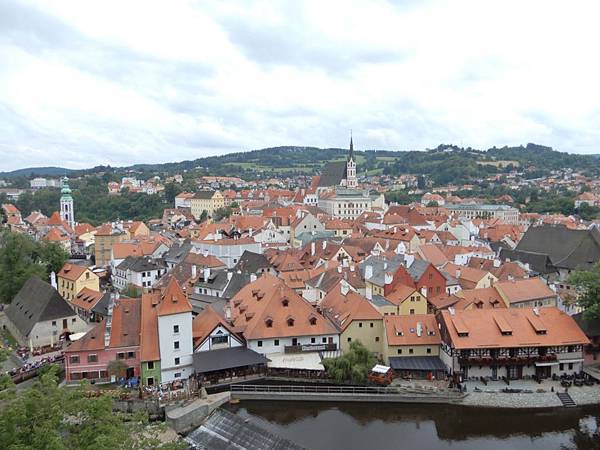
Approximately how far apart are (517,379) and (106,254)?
201 ft

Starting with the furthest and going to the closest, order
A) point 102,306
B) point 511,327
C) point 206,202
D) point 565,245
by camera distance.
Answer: point 206,202 → point 565,245 → point 102,306 → point 511,327

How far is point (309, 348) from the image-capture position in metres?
39.9

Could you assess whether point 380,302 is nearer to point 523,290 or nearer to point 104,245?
point 523,290

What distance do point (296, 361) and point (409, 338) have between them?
8.31 m

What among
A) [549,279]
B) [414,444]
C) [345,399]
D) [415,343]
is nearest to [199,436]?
[345,399]

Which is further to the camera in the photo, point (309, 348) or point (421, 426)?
point (309, 348)

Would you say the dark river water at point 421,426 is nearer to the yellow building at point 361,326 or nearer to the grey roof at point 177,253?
the yellow building at point 361,326

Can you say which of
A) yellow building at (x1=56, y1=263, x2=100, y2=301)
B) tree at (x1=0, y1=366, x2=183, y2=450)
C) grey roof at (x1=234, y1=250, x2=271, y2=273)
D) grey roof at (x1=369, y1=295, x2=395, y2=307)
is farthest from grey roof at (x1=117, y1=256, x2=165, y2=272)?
tree at (x1=0, y1=366, x2=183, y2=450)

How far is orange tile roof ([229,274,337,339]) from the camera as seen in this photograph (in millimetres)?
39875

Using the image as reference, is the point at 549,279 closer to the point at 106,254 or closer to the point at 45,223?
the point at 106,254

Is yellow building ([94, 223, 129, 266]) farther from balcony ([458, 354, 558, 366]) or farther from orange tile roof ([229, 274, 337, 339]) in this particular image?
balcony ([458, 354, 558, 366])

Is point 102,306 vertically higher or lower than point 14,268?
lower

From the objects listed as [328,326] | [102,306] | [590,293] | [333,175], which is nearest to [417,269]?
[328,326]

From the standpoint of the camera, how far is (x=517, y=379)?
3734 centimetres
